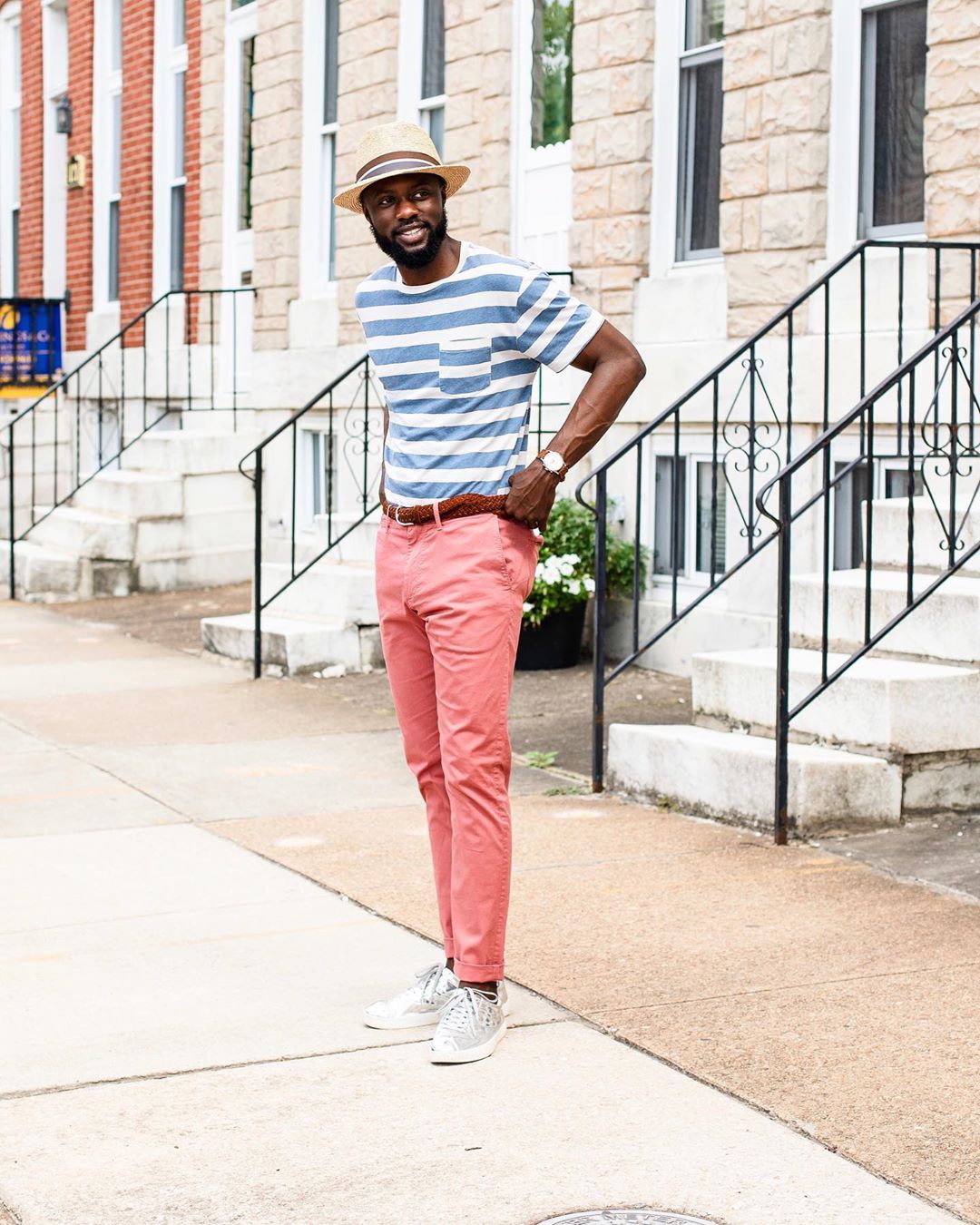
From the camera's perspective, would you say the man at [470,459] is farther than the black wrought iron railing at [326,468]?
No

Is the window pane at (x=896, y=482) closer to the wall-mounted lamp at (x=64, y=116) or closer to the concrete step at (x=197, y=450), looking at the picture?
the concrete step at (x=197, y=450)

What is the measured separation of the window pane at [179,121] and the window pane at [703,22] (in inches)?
275

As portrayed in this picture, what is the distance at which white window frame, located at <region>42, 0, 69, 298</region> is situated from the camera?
18516 millimetres

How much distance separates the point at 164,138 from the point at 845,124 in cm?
857

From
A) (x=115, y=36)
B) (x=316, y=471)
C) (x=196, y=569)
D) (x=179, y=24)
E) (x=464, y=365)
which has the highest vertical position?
(x=115, y=36)

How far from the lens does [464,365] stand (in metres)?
4.30

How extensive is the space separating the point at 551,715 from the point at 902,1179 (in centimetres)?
522

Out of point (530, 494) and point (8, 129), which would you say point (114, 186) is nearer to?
point (8, 129)

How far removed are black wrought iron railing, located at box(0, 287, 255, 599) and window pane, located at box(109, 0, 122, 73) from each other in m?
2.68

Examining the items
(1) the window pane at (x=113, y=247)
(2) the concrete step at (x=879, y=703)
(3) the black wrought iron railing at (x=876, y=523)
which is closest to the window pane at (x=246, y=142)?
(1) the window pane at (x=113, y=247)

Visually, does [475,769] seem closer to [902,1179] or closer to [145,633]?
[902,1179]

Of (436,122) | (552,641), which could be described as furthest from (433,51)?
(552,641)

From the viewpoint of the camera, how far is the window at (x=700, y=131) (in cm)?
986

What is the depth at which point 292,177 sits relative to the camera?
45.2 feet
